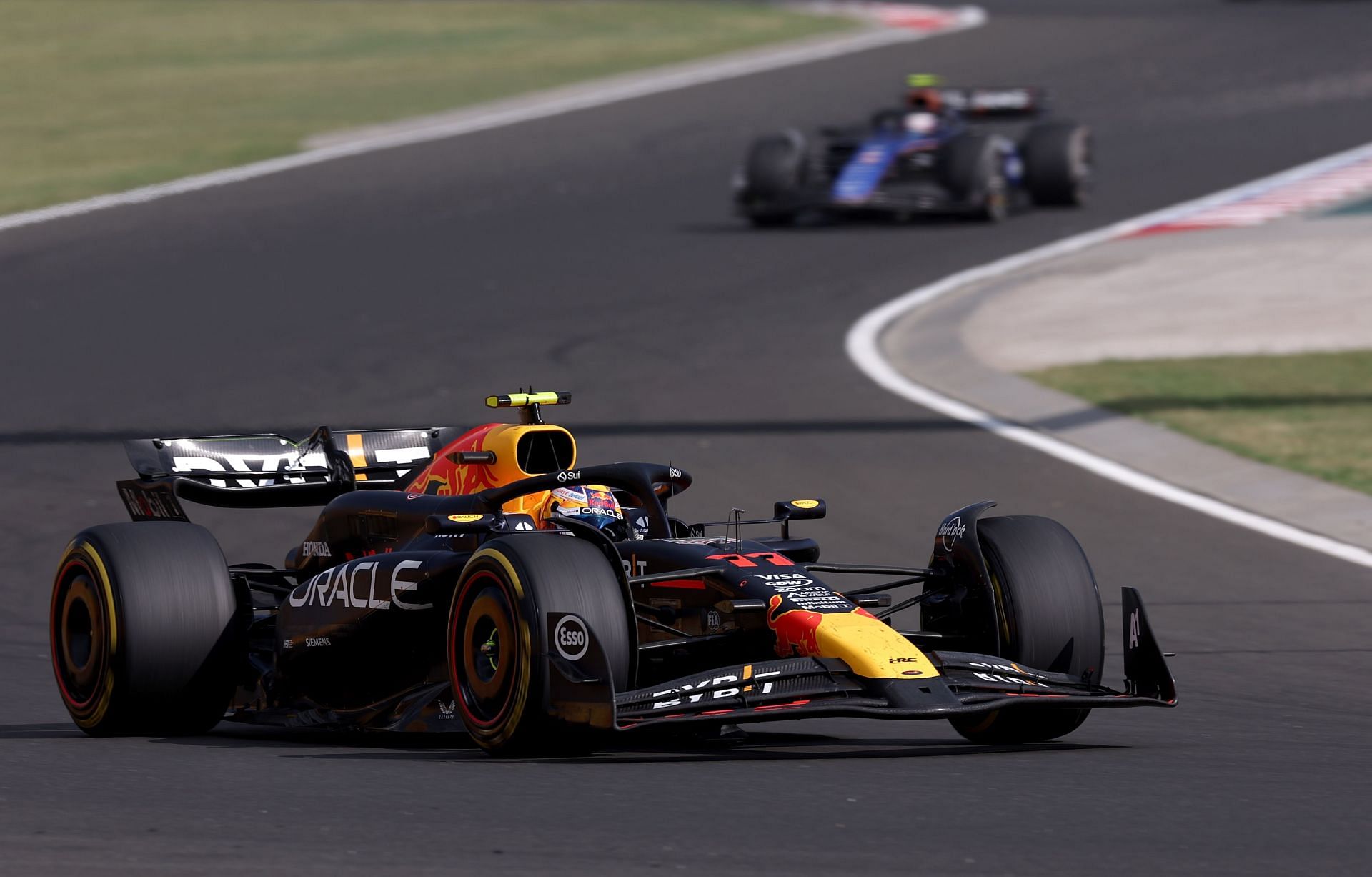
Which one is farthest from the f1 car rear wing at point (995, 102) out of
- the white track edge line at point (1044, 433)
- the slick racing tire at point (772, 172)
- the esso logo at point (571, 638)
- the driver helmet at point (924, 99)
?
the esso logo at point (571, 638)

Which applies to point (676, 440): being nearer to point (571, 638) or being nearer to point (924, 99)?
point (571, 638)

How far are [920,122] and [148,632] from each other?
646 inches

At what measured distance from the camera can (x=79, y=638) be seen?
26.8 feet

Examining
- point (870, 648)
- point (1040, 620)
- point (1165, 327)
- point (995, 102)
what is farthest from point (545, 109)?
point (870, 648)

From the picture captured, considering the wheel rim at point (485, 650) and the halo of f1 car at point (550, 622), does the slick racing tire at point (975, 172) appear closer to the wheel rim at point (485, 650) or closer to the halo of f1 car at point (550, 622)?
the halo of f1 car at point (550, 622)

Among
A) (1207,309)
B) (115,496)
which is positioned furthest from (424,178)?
(115,496)

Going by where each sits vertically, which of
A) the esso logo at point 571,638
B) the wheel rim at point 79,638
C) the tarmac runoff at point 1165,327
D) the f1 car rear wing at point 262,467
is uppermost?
the esso logo at point 571,638

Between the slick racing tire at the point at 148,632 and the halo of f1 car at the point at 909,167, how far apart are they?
15221 mm

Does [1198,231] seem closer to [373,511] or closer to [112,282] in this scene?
[112,282]

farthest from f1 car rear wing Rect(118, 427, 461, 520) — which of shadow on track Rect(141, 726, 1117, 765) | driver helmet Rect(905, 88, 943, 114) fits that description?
driver helmet Rect(905, 88, 943, 114)

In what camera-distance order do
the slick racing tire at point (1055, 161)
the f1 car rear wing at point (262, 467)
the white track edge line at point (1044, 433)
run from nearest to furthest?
the f1 car rear wing at point (262, 467), the white track edge line at point (1044, 433), the slick racing tire at point (1055, 161)

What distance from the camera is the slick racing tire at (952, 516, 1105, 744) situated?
7.34 metres

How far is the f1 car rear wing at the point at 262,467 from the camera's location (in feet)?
29.8

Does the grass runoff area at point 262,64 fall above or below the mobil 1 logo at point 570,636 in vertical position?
below
